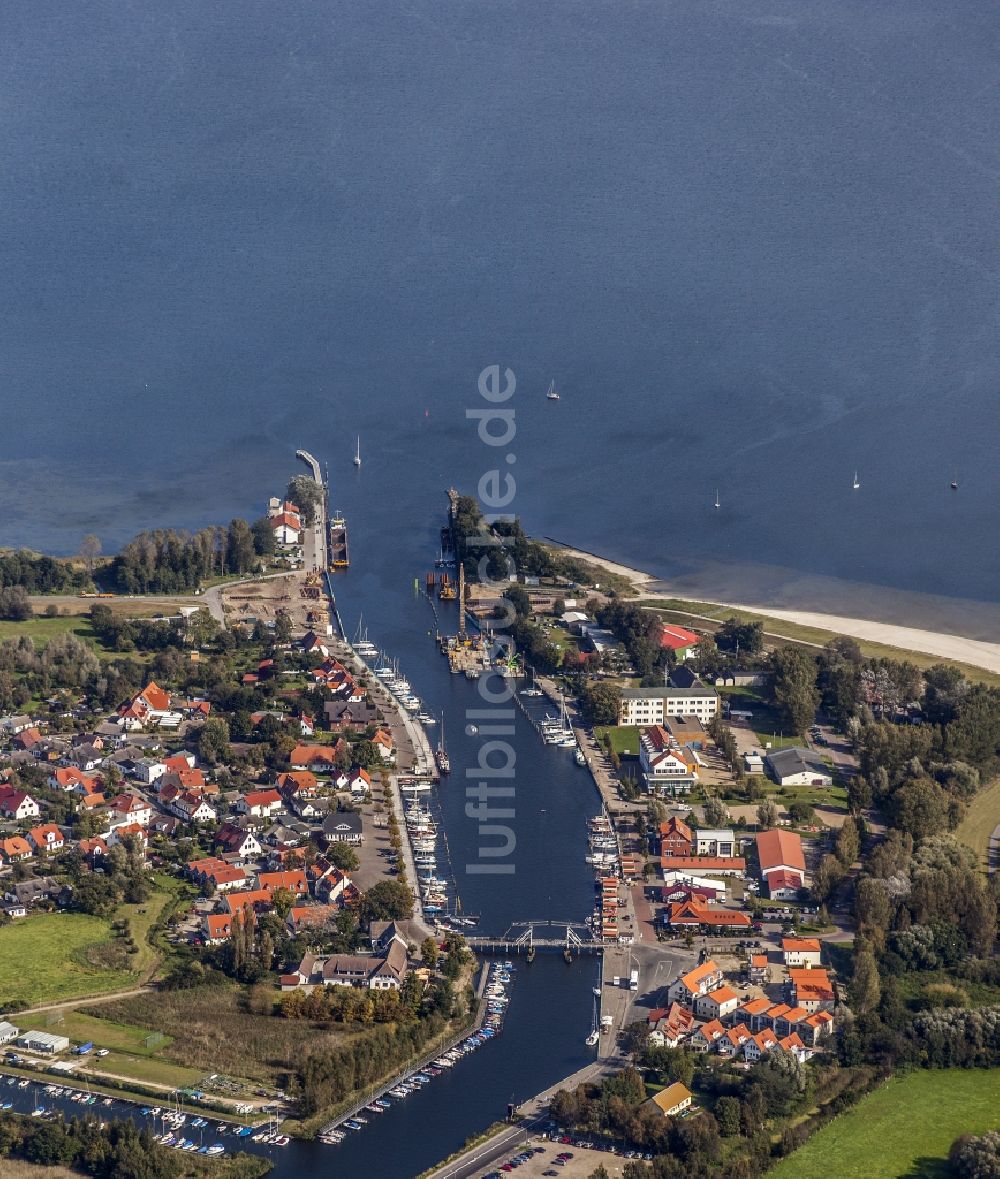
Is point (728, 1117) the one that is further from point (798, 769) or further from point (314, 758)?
point (314, 758)

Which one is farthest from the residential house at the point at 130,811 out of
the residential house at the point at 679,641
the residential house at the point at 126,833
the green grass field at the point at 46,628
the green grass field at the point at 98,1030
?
the residential house at the point at 679,641

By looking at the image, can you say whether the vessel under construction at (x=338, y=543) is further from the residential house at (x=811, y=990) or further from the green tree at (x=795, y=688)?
the residential house at (x=811, y=990)

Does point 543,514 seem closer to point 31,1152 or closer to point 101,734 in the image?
point 101,734

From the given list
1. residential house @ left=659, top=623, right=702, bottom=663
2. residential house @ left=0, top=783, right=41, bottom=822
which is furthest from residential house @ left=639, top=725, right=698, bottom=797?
residential house @ left=0, top=783, right=41, bottom=822

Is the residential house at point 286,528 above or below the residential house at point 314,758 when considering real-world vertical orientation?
above

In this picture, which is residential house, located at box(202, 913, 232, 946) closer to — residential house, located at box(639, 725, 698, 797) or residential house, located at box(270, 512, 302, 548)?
residential house, located at box(639, 725, 698, 797)

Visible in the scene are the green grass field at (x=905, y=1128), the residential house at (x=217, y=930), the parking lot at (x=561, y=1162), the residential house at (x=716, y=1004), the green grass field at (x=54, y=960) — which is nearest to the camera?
the parking lot at (x=561, y=1162)
